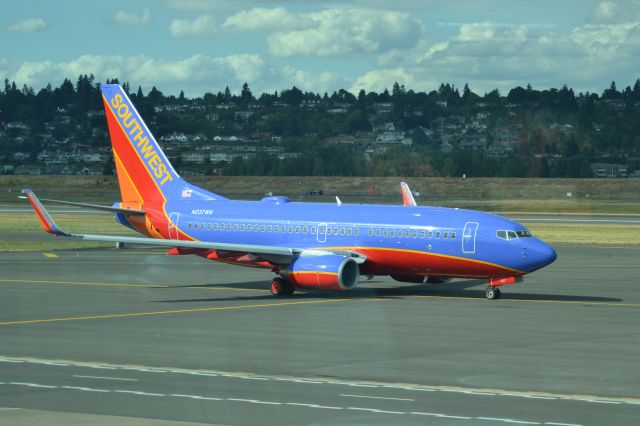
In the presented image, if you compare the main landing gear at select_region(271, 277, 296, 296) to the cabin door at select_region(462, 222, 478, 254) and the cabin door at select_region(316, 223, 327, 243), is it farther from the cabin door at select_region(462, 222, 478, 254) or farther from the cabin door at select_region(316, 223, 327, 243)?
the cabin door at select_region(462, 222, 478, 254)

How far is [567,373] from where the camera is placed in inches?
1136

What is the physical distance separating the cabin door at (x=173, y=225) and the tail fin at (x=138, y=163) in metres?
1.45

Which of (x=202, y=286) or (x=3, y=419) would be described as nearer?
(x=3, y=419)

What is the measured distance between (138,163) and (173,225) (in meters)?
4.80

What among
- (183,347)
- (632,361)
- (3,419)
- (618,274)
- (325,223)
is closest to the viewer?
(3,419)

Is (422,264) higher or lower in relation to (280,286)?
higher

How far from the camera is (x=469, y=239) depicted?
156 feet

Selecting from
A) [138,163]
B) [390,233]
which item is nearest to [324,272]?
[390,233]

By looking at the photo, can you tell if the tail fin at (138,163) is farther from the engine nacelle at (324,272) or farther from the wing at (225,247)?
the engine nacelle at (324,272)

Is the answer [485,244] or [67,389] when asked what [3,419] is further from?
[485,244]

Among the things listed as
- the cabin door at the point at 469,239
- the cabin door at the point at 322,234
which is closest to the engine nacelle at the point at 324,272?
the cabin door at the point at 322,234

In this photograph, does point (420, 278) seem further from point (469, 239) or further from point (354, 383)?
point (354, 383)

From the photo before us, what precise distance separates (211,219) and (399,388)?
28.7 metres

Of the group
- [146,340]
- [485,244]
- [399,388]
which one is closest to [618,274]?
[485,244]
